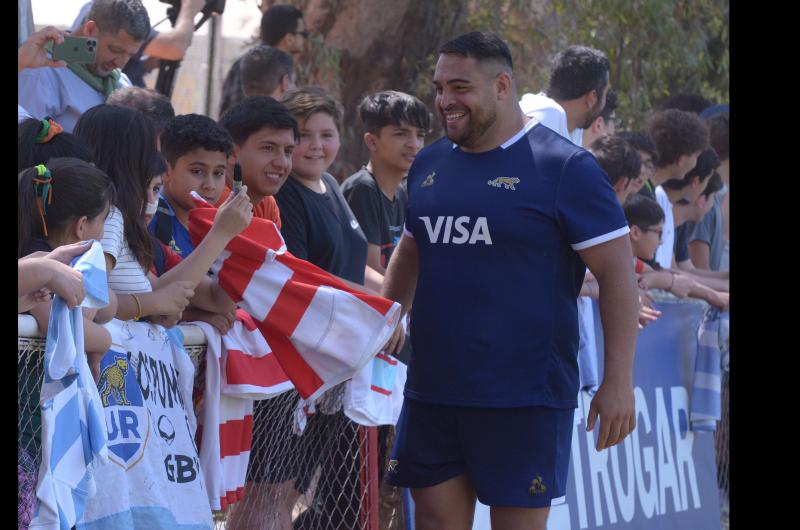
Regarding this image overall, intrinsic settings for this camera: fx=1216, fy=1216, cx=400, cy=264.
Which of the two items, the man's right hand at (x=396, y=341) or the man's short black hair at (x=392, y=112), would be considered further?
the man's short black hair at (x=392, y=112)

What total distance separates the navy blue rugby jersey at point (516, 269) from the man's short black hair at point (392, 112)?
5.97 feet

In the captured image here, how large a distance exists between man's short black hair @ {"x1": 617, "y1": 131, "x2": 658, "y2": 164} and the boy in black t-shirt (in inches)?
65.2

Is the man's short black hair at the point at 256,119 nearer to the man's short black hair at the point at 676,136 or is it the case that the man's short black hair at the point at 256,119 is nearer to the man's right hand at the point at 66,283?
the man's right hand at the point at 66,283

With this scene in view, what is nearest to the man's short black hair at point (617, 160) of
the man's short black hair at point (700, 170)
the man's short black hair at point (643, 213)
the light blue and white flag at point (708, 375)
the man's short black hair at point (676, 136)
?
the man's short black hair at point (643, 213)

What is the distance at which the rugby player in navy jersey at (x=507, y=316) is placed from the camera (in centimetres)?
420

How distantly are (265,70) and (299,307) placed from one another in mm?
2400

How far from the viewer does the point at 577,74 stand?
20.5 feet

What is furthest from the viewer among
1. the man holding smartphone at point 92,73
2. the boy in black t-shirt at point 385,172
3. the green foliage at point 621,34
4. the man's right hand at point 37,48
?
the green foliage at point 621,34

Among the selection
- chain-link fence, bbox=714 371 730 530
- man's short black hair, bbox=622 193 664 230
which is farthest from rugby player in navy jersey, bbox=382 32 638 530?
chain-link fence, bbox=714 371 730 530

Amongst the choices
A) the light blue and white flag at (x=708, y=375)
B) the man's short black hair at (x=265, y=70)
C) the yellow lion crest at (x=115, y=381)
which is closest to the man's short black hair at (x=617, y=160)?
the light blue and white flag at (x=708, y=375)

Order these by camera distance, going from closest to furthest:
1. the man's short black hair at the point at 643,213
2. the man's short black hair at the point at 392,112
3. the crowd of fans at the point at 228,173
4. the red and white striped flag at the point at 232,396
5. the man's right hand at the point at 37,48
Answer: the crowd of fans at the point at 228,173 → the red and white striped flag at the point at 232,396 → the man's right hand at the point at 37,48 → the man's short black hair at the point at 392,112 → the man's short black hair at the point at 643,213

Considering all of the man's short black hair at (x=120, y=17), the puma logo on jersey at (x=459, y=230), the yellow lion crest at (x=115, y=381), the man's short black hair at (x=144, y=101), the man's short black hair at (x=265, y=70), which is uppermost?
the man's short black hair at (x=120, y=17)

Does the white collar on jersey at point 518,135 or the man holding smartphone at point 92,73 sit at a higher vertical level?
the man holding smartphone at point 92,73

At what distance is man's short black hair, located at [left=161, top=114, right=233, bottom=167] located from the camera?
4824mm
